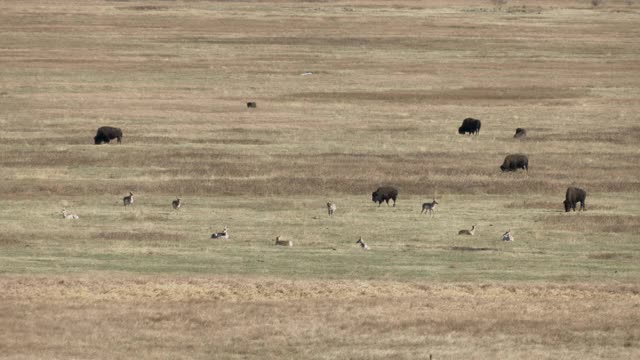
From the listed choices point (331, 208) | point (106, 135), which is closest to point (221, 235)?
point (331, 208)

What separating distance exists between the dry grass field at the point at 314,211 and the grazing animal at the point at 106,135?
1.60ft

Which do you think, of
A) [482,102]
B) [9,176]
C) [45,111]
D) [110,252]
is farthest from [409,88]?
[110,252]

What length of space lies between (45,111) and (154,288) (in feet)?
124

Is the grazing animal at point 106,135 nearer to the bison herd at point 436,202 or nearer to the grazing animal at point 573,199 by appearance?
the bison herd at point 436,202

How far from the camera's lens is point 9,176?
151 feet

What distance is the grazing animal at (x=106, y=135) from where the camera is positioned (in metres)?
54.3

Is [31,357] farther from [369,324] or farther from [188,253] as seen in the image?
[188,253]

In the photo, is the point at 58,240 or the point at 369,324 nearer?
the point at 369,324

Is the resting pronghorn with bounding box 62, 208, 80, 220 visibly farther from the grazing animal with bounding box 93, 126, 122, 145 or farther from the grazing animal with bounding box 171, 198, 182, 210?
the grazing animal with bounding box 93, 126, 122, 145

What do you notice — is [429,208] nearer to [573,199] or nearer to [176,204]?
[573,199]

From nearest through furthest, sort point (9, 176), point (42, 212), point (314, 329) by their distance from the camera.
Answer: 1. point (314, 329)
2. point (42, 212)
3. point (9, 176)

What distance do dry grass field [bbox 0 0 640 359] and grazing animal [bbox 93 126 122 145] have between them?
0.49 meters

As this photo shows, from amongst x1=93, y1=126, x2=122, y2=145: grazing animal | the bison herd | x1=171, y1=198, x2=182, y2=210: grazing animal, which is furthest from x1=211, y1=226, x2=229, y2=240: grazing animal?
x1=93, y1=126, x2=122, y2=145: grazing animal

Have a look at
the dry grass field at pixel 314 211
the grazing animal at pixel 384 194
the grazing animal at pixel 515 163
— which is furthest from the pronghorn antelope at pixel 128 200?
the grazing animal at pixel 515 163
